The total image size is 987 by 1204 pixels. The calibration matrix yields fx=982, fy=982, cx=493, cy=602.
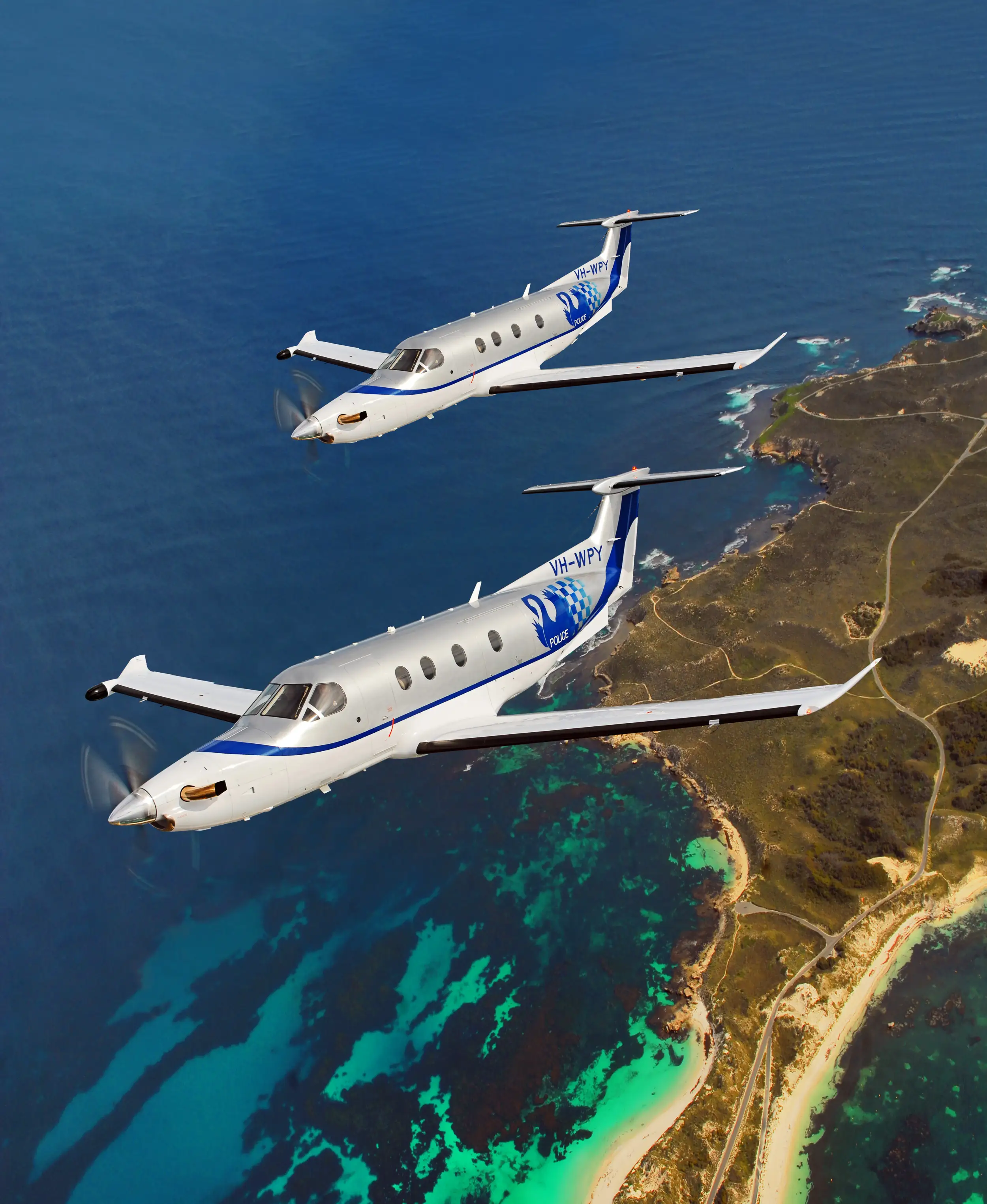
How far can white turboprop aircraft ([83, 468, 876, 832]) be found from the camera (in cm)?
3116

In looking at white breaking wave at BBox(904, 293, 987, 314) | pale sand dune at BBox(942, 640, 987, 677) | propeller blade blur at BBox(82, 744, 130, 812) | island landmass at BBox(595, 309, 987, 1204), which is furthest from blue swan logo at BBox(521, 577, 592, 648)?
white breaking wave at BBox(904, 293, 987, 314)

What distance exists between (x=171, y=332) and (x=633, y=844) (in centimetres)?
6273

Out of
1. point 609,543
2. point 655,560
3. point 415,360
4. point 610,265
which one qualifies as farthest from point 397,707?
point 610,265

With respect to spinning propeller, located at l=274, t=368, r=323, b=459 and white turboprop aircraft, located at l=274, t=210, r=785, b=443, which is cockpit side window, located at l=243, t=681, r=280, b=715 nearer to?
white turboprop aircraft, located at l=274, t=210, r=785, b=443

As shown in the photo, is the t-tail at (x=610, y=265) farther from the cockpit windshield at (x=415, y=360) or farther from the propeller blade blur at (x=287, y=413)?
the propeller blade blur at (x=287, y=413)

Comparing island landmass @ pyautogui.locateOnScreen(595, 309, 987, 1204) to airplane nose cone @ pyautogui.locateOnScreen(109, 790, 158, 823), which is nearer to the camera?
airplane nose cone @ pyautogui.locateOnScreen(109, 790, 158, 823)

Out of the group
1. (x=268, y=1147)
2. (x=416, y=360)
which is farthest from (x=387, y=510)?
(x=268, y=1147)

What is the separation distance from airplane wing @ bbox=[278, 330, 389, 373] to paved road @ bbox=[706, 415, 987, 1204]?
35.7m

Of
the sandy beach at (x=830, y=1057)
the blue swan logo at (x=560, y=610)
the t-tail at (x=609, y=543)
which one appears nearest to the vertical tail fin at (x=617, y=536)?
the t-tail at (x=609, y=543)

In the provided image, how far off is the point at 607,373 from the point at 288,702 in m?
30.2

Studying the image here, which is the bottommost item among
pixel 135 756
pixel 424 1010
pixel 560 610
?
pixel 424 1010

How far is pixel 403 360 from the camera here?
51.7m

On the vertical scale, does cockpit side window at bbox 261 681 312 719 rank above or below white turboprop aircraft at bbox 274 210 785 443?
below

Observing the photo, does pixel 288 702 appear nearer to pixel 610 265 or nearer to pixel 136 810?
pixel 136 810
